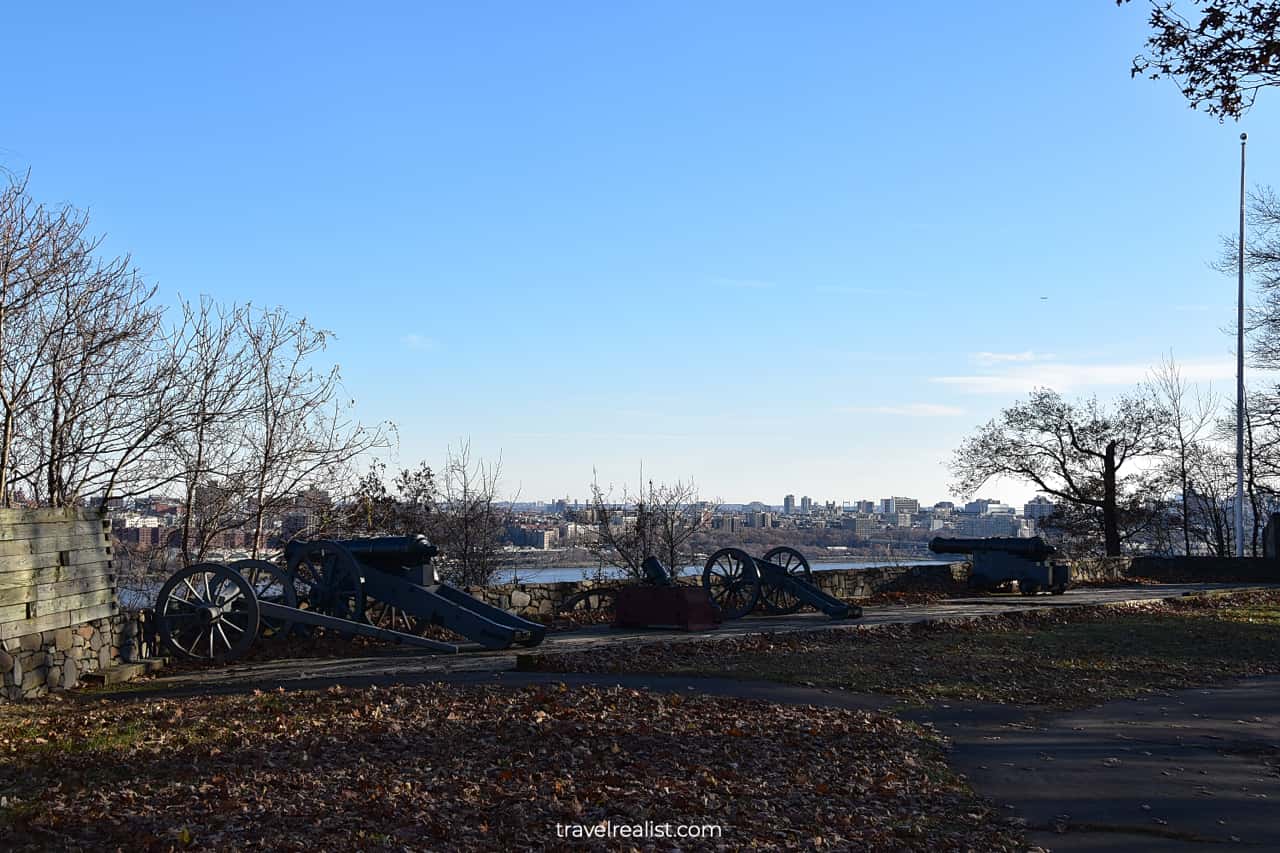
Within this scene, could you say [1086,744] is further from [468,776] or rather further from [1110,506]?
[1110,506]

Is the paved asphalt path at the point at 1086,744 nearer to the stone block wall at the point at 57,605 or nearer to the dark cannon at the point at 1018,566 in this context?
the stone block wall at the point at 57,605

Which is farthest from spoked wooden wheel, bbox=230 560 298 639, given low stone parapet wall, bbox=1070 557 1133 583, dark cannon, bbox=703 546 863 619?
low stone parapet wall, bbox=1070 557 1133 583

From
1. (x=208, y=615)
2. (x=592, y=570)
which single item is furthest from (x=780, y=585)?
(x=592, y=570)

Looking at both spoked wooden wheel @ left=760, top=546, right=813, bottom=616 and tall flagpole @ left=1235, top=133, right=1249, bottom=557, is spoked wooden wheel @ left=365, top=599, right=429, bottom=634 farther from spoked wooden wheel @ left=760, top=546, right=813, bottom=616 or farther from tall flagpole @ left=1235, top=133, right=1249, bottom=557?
tall flagpole @ left=1235, top=133, right=1249, bottom=557

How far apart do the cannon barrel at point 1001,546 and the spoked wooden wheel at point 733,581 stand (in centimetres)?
759

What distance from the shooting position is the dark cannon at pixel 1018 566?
77.5ft

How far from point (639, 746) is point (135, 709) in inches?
170

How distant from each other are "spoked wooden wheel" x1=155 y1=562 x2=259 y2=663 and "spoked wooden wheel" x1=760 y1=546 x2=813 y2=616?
Answer: 852 cm

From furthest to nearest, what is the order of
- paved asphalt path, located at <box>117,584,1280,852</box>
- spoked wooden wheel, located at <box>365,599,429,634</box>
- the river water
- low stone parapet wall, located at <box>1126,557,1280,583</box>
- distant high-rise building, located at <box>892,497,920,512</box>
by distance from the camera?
distant high-rise building, located at <box>892,497,920,512</box>
low stone parapet wall, located at <box>1126,557,1280,583</box>
the river water
spoked wooden wheel, located at <box>365,599,429,634</box>
paved asphalt path, located at <box>117,584,1280,852</box>

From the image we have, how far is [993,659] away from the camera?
1284cm

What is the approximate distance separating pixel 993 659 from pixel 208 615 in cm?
848

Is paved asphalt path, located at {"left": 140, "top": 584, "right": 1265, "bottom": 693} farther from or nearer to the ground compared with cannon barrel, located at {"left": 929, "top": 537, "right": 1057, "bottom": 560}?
nearer to the ground

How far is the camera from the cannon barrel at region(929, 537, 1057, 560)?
2362 cm

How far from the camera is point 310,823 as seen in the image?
589cm
